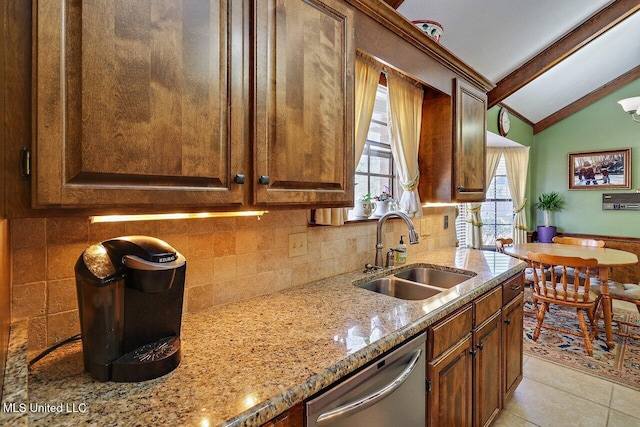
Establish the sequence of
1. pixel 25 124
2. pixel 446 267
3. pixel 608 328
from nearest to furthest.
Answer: pixel 25 124 < pixel 446 267 < pixel 608 328

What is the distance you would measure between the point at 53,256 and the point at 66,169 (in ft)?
1.35

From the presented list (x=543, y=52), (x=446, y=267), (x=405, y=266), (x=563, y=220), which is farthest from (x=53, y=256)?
(x=563, y=220)

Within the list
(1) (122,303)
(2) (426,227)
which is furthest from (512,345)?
(1) (122,303)

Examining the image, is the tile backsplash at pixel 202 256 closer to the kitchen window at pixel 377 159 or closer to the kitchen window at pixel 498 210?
the kitchen window at pixel 377 159

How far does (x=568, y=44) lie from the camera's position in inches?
131

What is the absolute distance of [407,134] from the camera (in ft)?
7.30

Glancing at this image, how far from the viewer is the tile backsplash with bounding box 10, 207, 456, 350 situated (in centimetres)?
92

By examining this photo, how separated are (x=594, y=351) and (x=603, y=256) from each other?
2.96 ft

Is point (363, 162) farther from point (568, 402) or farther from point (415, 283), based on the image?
point (568, 402)

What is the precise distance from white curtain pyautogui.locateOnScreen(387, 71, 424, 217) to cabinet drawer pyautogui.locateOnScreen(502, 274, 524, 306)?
0.69 metres

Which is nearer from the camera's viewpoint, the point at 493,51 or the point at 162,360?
the point at 162,360

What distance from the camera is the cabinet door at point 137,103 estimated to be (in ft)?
2.23

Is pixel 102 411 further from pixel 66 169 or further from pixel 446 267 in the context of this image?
pixel 446 267

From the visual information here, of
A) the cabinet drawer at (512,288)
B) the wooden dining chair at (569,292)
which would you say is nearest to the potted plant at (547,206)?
the wooden dining chair at (569,292)
